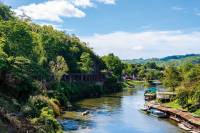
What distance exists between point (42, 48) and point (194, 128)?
240 ft

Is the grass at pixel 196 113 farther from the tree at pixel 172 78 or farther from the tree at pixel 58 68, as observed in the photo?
the tree at pixel 58 68

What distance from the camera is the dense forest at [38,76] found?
5778 cm

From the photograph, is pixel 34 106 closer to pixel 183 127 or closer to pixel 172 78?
pixel 183 127

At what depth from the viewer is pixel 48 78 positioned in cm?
12125

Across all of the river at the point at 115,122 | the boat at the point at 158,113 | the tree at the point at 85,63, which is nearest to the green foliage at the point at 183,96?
the boat at the point at 158,113

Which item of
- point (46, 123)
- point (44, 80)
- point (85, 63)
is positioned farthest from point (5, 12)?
point (46, 123)

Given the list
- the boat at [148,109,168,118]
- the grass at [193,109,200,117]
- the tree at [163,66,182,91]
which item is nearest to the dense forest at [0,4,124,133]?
the boat at [148,109,168,118]

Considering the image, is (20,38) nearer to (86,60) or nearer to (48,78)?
(48,78)

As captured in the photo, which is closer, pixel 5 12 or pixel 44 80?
pixel 44 80

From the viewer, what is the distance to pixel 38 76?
112 meters

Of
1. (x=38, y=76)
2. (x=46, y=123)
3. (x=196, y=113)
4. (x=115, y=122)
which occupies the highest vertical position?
(x=38, y=76)

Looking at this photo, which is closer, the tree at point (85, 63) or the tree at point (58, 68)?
the tree at point (58, 68)

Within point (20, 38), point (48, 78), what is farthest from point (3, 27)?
point (48, 78)

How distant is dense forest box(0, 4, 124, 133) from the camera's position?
2275 inches
